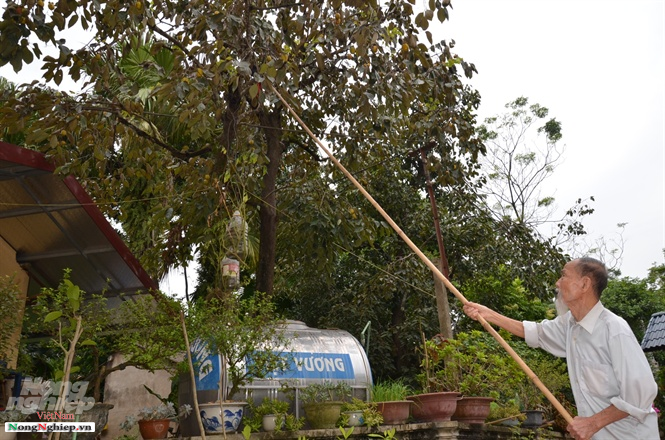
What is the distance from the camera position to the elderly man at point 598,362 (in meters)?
3.58

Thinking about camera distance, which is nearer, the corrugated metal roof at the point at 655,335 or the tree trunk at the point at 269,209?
the tree trunk at the point at 269,209

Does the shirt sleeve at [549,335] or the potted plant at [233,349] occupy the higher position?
the potted plant at [233,349]

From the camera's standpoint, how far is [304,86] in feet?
33.0

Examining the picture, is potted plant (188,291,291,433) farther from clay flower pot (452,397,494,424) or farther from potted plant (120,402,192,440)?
clay flower pot (452,397,494,424)

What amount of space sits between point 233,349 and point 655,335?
10.1 meters

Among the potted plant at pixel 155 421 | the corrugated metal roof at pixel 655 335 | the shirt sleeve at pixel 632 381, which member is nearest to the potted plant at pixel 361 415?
the potted plant at pixel 155 421

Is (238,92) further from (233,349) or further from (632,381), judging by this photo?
(632,381)

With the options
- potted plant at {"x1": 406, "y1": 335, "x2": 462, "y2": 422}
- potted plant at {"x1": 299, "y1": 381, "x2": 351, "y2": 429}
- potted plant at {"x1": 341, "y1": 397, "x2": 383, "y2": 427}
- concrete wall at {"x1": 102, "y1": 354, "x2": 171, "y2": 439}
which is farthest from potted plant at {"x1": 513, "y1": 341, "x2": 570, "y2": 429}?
concrete wall at {"x1": 102, "y1": 354, "x2": 171, "y2": 439}

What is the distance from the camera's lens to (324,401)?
298 inches

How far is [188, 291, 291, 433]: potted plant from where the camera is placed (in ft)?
23.8

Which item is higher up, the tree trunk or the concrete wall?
the tree trunk

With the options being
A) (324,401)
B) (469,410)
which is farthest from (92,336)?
(469,410)

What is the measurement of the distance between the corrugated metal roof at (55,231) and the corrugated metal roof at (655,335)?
383 inches

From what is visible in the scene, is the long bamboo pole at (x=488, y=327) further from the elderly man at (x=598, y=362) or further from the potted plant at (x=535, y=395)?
the potted plant at (x=535, y=395)
